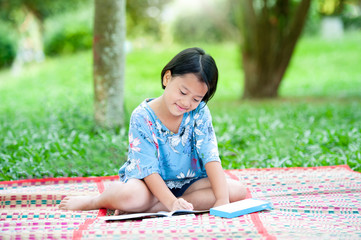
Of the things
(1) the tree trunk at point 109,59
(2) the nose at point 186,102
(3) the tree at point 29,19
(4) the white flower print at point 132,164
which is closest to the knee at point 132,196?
(4) the white flower print at point 132,164

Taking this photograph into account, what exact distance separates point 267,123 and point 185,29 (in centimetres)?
1257

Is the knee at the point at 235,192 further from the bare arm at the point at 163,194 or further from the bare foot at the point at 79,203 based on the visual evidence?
the bare foot at the point at 79,203

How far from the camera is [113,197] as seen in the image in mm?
2574

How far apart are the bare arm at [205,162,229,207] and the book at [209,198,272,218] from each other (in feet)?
0.29

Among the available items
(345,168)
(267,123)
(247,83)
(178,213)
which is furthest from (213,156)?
(247,83)

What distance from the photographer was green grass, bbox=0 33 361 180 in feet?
13.4

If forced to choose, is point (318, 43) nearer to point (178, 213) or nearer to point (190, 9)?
point (190, 9)

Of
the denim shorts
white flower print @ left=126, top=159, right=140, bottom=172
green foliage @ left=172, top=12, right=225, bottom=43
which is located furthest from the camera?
green foliage @ left=172, top=12, right=225, bottom=43

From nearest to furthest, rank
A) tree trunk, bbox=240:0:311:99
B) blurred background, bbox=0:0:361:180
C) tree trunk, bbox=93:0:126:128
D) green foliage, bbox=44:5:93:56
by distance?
blurred background, bbox=0:0:361:180
tree trunk, bbox=93:0:126:128
tree trunk, bbox=240:0:311:99
green foliage, bbox=44:5:93:56

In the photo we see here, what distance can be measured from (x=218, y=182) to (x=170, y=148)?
1.15ft

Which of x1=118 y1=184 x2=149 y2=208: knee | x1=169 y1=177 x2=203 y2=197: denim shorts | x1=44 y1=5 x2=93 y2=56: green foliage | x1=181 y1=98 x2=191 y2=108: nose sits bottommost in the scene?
x1=169 y1=177 x2=203 y2=197: denim shorts

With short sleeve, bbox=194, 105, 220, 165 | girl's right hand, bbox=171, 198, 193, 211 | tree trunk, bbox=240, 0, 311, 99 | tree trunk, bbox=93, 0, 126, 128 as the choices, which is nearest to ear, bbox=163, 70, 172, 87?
short sleeve, bbox=194, 105, 220, 165

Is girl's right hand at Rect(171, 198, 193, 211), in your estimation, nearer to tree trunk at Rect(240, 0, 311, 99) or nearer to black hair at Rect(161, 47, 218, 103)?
black hair at Rect(161, 47, 218, 103)

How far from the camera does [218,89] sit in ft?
35.4
